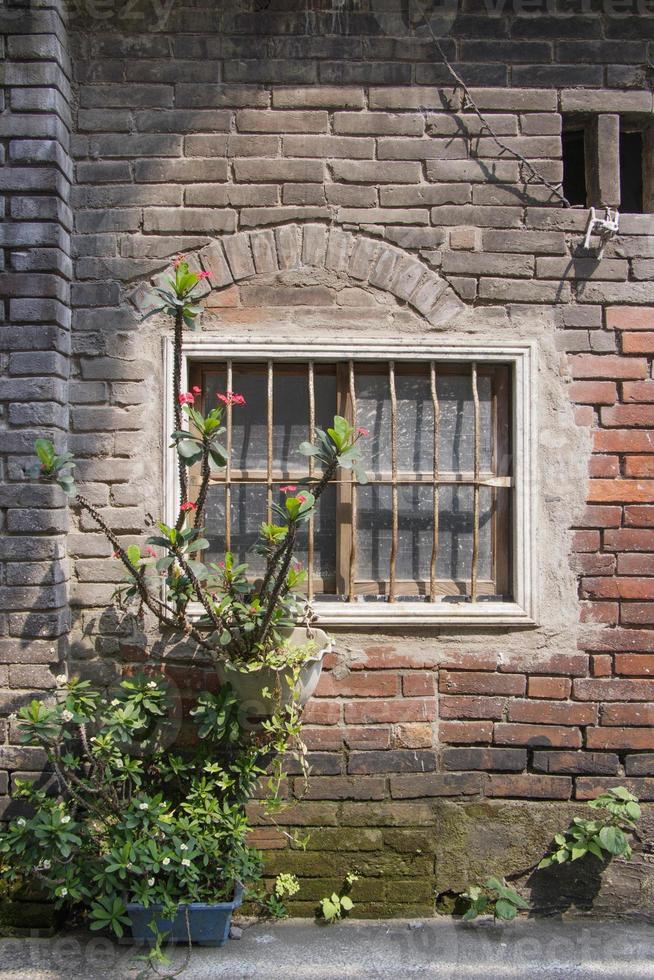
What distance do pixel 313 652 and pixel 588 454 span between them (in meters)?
1.29

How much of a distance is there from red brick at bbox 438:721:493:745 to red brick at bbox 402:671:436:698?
5.3 inches

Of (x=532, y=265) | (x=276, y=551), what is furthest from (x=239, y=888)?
(x=532, y=265)

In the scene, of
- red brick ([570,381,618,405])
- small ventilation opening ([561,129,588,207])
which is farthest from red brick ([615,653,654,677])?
small ventilation opening ([561,129,588,207])

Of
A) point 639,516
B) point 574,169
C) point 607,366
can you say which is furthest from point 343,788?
point 574,169

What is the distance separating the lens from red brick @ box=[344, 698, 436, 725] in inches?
113

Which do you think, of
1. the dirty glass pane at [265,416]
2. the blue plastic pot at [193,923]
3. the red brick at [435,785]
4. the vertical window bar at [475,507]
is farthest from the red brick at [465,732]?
the dirty glass pane at [265,416]

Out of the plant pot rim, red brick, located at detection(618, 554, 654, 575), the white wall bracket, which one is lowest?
the plant pot rim

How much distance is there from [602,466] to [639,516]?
0.77 feet

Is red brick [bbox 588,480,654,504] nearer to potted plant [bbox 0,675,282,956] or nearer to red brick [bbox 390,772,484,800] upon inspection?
red brick [bbox 390,772,484,800]

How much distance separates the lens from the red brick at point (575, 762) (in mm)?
2898

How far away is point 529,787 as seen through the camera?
2.90 m

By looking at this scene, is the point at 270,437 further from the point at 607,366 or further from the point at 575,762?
the point at 575,762

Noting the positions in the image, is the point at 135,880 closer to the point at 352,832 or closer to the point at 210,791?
the point at 210,791

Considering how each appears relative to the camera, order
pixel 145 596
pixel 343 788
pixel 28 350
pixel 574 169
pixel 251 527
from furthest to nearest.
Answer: pixel 574 169, pixel 251 527, pixel 343 788, pixel 28 350, pixel 145 596
